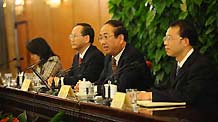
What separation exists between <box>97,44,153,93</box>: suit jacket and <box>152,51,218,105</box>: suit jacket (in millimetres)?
476

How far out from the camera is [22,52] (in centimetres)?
852

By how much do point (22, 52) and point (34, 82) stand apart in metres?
4.70

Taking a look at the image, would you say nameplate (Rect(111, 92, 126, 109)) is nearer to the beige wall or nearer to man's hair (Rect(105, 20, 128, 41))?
man's hair (Rect(105, 20, 128, 41))

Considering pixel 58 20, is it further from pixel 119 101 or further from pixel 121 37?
pixel 119 101

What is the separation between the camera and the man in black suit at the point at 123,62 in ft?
11.2

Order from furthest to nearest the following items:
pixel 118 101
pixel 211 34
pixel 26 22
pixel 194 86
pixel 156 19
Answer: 1. pixel 26 22
2. pixel 156 19
3. pixel 211 34
4. pixel 194 86
5. pixel 118 101

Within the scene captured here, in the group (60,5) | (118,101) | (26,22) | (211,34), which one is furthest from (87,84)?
(26,22)

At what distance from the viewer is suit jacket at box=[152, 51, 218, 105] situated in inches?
110

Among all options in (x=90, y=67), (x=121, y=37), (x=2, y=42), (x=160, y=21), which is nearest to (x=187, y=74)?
(x=121, y=37)

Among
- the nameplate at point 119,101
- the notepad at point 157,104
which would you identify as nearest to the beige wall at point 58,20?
the notepad at point 157,104

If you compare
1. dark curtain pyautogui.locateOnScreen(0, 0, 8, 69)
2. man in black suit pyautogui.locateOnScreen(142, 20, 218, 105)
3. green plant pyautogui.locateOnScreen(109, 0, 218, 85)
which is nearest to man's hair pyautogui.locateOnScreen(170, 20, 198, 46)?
man in black suit pyautogui.locateOnScreen(142, 20, 218, 105)

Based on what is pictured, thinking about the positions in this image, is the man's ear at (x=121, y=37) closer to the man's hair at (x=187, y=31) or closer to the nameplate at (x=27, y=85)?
the man's hair at (x=187, y=31)

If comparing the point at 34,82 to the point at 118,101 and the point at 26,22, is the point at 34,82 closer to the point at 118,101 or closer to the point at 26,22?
the point at 118,101

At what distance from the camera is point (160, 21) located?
15.8 feet
